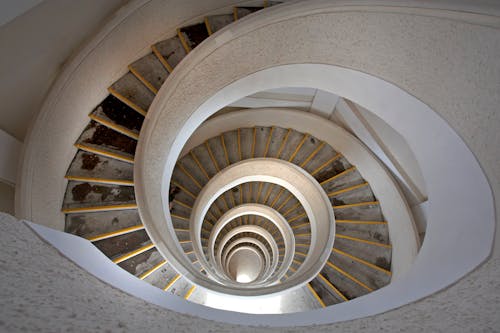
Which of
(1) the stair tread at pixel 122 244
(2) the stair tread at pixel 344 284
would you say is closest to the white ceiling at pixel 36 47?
(1) the stair tread at pixel 122 244

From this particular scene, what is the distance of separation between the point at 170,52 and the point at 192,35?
519 mm

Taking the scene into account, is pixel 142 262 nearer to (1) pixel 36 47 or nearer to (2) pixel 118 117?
(2) pixel 118 117

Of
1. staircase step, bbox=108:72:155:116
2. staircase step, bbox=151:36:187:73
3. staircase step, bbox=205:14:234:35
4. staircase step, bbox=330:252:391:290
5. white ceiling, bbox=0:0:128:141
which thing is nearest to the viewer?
white ceiling, bbox=0:0:128:141

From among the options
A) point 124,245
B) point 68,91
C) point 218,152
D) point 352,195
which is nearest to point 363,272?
point 352,195

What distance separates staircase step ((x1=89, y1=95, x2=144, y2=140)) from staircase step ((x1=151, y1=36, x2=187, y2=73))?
966 mm

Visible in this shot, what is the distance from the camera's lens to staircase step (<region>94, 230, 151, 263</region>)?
362cm

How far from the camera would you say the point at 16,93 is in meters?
3.34

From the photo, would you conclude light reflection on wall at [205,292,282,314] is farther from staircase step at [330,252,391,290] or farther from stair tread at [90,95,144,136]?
stair tread at [90,95,144,136]

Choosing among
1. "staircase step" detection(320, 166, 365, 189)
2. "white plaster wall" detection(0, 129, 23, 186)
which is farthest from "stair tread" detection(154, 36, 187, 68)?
"staircase step" detection(320, 166, 365, 189)

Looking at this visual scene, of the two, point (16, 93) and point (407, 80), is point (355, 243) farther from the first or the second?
point (16, 93)

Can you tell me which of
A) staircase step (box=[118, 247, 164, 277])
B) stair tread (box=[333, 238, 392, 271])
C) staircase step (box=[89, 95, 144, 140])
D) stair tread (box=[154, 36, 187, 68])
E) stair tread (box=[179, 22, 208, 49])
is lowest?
stair tread (box=[333, 238, 392, 271])

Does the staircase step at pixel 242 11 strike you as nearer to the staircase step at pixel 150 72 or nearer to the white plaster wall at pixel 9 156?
the staircase step at pixel 150 72

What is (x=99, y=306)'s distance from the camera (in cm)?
88

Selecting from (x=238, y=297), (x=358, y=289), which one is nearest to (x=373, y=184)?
(x=358, y=289)
